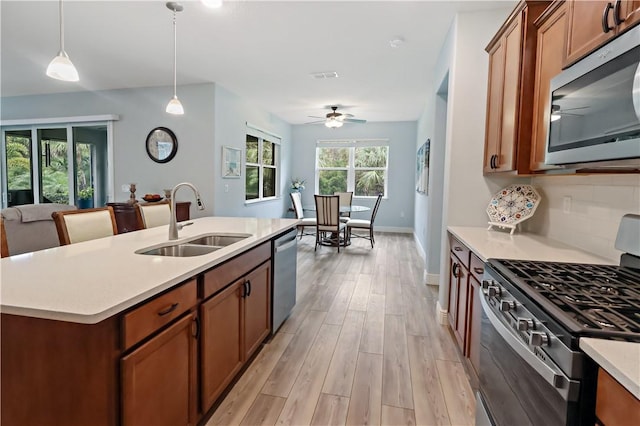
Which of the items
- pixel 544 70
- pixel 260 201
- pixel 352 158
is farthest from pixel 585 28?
pixel 352 158

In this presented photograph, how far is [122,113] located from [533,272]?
5832mm

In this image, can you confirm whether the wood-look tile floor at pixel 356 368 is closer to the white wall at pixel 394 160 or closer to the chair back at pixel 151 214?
the chair back at pixel 151 214

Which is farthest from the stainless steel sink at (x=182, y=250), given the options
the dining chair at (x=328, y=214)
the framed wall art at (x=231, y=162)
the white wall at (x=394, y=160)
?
the white wall at (x=394, y=160)

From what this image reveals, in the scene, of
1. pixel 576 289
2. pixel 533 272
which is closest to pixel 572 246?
pixel 533 272

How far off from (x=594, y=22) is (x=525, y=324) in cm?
127

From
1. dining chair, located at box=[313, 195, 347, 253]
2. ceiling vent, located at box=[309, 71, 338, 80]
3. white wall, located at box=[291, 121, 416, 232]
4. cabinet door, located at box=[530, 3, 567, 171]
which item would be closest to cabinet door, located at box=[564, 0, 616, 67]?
cabinet door, located at box=[530, 3, 567, 171]

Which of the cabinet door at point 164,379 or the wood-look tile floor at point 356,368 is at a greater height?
the cabinet door at point 164,379

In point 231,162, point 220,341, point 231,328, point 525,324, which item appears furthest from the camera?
point 231,162

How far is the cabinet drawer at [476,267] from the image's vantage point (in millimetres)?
1864

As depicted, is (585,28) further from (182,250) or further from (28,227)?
(28,227)

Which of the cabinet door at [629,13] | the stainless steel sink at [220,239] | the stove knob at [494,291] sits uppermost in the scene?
the cabinet door at [629,13]

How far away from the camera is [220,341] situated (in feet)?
5.77

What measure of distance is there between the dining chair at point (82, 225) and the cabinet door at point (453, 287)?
100 inches

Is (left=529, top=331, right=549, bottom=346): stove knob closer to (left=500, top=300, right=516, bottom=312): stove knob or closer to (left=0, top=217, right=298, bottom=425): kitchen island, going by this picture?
(left=500, top=300, right=516, bottom=312): stove knob
